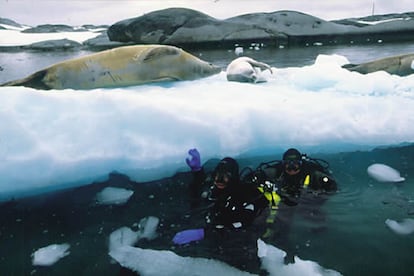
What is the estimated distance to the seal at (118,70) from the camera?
621 cm

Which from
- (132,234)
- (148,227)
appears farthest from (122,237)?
(148,227)

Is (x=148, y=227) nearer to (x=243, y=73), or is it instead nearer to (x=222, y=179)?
(x=222, y=179)

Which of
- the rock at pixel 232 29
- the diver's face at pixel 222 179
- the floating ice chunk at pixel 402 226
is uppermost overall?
the rock at pixel 232 29

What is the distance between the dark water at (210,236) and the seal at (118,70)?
2988 millimetres

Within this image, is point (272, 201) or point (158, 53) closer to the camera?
point (272, 201)

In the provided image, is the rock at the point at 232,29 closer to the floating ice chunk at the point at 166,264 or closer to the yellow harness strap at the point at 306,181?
the yellow harness strap at the point at 306,181

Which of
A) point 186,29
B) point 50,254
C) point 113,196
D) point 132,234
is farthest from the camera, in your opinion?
point 186,29

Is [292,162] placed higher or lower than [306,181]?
higher

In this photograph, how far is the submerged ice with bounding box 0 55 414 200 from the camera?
11.3ft

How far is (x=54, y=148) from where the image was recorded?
3.48 m

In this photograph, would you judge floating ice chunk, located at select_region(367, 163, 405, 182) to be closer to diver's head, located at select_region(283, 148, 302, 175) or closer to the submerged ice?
the submerged ice

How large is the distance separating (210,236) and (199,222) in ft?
0.75

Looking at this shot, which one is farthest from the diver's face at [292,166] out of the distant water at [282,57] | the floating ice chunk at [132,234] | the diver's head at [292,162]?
the distant water at [282,57]

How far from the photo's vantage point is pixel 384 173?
12.0ft
